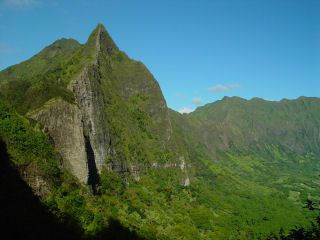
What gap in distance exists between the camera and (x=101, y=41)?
108 meters

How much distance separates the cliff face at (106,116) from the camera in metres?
45.4

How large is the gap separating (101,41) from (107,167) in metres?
63.3

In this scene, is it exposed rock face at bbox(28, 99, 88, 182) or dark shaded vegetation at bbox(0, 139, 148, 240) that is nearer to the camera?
dark shaded vegetation at bbox(0, 139, 148, 240)

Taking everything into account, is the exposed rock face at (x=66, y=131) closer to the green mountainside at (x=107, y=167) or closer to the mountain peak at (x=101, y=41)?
the green mountainside at (x=107, y=167)

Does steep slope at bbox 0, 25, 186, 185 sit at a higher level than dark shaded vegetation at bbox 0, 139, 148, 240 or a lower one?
higher

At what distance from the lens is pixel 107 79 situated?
324 ft

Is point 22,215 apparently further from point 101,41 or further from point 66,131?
point 101,41

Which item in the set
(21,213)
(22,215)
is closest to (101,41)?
(21,213)

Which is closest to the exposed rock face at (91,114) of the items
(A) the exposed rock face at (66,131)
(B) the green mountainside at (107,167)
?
(B) the green mountainside at (107,167)

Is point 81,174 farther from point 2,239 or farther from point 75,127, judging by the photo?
point 2,239

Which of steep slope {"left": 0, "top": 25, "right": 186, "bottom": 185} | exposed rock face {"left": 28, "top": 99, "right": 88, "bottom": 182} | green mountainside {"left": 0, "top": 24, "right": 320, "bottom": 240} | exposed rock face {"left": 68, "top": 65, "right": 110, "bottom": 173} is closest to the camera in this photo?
green mountainside {"left": 0, "top": 24, "right": 320, "bottom": 240}

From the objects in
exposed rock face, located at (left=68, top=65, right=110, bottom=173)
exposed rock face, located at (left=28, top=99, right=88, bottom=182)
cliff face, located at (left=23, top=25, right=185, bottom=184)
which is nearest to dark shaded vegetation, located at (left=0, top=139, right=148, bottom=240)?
exposed rock face, located at (left=28, top=99, right=88, bottom=182)

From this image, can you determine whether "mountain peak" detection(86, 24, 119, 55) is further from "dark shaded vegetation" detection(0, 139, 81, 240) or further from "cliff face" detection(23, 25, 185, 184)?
"dark shaded vegetation" detection(0, 139, 81, 240)

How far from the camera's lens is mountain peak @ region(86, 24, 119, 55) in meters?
104
